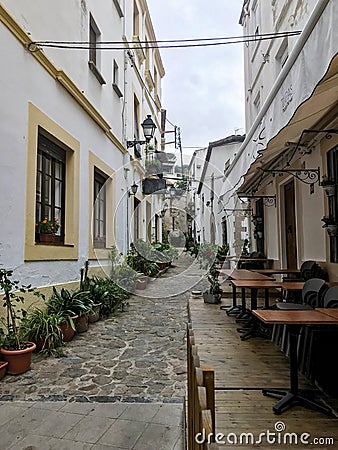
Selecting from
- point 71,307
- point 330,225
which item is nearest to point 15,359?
point 71,307

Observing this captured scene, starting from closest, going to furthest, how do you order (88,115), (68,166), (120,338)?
(120,338), (68,166), (88,115)

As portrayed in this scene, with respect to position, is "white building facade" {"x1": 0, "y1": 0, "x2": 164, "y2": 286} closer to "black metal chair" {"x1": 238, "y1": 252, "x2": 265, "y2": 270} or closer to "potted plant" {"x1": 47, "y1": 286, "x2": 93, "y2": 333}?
"potted plant" {"x1": 47, "y1": 286, "x2": 93, "y2": 333}

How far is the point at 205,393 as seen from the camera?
1128 mm

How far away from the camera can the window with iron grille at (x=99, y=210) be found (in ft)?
25.8

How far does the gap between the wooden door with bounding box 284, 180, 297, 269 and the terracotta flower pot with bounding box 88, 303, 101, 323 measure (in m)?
3.71

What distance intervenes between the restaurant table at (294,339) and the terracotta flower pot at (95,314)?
373 cm

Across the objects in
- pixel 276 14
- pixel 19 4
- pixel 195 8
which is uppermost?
pixel 195 8

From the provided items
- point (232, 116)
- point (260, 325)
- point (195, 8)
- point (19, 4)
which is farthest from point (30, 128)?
point (232, 116)

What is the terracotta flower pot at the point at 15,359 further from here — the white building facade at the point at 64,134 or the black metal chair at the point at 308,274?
the black metal chair at the point at 308,274

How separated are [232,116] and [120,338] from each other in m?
19.7

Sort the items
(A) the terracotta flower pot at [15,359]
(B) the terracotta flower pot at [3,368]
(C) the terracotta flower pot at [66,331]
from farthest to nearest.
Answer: (C) the terracotta flower pot at [66,331]
(A) the terracotta flower pot at [15,359]
(B) the terracotta flower pot at [3,368]

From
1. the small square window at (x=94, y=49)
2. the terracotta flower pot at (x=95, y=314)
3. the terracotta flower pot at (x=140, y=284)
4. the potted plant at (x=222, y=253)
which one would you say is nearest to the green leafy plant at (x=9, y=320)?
the terracotta flower pot at (x=95, y=314)

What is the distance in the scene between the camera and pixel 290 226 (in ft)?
21.4

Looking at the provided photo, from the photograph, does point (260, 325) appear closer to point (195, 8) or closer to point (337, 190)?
point (337, 190)
